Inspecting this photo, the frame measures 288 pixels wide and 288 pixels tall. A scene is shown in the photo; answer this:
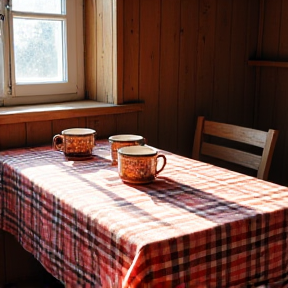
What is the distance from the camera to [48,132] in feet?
7.05

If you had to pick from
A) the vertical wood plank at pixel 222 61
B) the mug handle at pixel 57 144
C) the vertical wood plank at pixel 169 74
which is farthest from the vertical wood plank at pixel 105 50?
the vertical wood plank at pixel 222 61

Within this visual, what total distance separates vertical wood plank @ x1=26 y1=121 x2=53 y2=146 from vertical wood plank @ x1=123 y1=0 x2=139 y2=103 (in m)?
0.40

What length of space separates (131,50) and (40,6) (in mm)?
451

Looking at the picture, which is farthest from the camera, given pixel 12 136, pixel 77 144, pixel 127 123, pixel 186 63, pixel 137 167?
pixel 186 63

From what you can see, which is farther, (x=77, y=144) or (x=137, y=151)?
(x=77, y=144)

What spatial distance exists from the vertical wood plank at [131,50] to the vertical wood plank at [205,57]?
0.38 m

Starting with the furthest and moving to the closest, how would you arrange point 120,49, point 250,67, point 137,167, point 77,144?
point 250,67
point 120,49
point 77,144
point 137,167

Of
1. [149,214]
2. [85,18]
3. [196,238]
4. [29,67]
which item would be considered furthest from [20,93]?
[196,238]

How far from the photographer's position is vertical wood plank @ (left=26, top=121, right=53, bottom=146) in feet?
6.88

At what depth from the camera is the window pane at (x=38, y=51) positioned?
2223mm

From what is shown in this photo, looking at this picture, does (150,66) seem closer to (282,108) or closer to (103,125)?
(103,125)

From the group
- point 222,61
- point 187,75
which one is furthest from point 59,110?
point 222,61

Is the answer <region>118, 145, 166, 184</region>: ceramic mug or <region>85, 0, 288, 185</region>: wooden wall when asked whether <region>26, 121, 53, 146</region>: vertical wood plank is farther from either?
<region>118, 145, 166, 184</region>: ceramic mug

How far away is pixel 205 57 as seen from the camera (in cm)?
255
